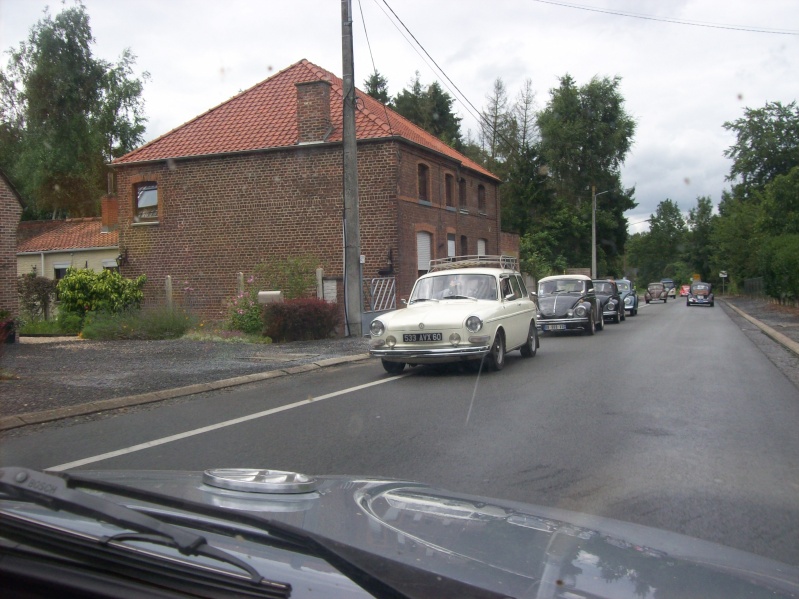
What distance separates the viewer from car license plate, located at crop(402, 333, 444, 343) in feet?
37.6

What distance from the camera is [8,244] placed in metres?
17.5

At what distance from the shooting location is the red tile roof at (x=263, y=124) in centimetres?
2514

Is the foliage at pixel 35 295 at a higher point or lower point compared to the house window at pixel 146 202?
lower

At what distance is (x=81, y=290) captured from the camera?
21.8 meters

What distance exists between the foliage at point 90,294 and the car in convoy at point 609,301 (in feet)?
52.4

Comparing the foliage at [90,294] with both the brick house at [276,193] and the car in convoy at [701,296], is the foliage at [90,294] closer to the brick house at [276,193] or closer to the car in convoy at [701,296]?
the brick house at [276,193]

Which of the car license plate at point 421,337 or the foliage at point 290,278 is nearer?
the car license plate at point 421,337

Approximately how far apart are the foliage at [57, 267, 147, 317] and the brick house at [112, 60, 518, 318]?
4.41 m

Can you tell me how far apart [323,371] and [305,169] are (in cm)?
1355

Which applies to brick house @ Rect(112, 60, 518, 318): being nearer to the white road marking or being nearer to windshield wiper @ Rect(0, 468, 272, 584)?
the white road marking

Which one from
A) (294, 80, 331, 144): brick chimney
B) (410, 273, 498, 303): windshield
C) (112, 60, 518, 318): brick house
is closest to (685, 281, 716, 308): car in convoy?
(112, 60, 518, 318): brick house

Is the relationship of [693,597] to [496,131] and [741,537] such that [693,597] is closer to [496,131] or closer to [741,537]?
[741,537]

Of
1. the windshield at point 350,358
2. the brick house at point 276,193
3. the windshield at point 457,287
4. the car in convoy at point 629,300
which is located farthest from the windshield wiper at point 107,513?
the car in convoy at point 629,300

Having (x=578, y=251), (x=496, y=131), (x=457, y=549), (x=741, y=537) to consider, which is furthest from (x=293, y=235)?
(x=496, y=131)
